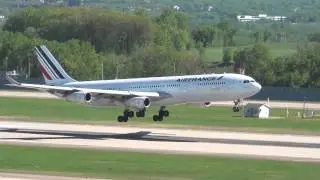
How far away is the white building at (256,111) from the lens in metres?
111

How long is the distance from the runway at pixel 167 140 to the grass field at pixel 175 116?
9.13m

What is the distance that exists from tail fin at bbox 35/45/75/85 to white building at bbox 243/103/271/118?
23.3 meters

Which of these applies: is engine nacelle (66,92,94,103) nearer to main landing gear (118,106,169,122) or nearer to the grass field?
main landing gear (118,106,169,122)

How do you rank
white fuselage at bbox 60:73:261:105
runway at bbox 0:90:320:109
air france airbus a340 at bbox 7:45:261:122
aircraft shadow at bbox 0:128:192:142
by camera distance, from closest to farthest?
aircraft shadow at bbox 0:128:192:142
white fuselage at bbox 60:73:261:105
air france airbus a340 at bbox 7:45:261:122
runway at bbox 0:90:320:109

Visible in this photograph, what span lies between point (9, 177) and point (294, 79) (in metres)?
113

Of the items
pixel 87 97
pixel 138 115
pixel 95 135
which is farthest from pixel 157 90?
pixel 95 135

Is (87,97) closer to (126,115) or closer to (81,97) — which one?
(81,97)

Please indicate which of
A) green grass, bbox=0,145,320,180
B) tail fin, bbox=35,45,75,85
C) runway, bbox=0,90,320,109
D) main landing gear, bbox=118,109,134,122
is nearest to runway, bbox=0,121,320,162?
main landing gear, bbox=118,109,134,122

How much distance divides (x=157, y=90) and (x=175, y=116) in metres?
18.2

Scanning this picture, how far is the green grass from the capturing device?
186ft

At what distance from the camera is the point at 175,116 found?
110 m

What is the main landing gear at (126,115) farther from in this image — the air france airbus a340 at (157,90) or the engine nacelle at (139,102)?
the engine nacelle at (139,102)

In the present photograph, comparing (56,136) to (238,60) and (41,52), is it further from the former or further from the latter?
(238,60)

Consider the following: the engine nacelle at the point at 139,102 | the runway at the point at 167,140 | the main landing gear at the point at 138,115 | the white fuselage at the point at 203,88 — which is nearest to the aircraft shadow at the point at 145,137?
the runway at the point at 167,140
